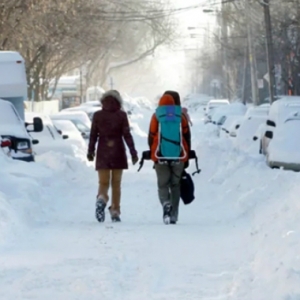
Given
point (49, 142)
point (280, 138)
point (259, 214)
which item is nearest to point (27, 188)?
point (259, 214)

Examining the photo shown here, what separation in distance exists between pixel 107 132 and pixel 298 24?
84.3ft

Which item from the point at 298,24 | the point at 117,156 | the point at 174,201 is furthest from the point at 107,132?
the point at 298,24

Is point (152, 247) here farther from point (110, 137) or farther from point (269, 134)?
point (269, 134)

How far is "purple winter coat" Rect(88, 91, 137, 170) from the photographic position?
39.8ft

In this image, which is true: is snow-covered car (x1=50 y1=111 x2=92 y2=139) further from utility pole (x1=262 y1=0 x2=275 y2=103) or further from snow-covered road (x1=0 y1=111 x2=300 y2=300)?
snow-covered road (x1=0 y1=111 x2=300 y2=300)

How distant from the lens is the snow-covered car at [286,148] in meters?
18.7

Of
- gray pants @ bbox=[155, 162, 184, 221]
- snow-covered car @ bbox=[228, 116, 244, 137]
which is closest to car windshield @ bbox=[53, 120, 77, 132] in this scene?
snow-covered car @ bbox=[228, 116, 244, 137]

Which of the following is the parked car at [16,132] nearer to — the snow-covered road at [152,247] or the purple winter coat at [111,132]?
the snow-covered road at [152,247]

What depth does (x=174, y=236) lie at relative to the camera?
10.4 metres

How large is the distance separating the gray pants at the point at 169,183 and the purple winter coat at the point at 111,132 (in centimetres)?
44

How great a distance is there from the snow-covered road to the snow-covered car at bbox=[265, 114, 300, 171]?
155 cm

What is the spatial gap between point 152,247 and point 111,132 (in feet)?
9.64

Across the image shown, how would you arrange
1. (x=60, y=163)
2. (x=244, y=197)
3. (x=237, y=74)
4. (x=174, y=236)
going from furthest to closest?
(x=237, y=74), (x=60, y=163), (x=244, y=197), (x=174, y=236)

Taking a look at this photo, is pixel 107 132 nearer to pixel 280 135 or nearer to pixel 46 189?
pixel 46 189
